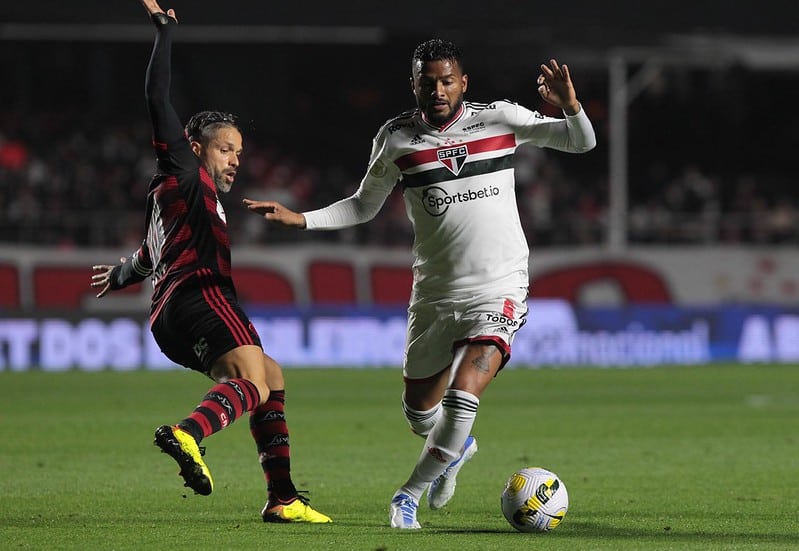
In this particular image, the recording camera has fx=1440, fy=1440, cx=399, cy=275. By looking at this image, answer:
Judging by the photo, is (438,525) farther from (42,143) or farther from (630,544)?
(42,143)

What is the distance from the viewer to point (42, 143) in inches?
1029

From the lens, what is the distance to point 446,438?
6.82 m

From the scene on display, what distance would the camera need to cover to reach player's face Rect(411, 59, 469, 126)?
23.4ft

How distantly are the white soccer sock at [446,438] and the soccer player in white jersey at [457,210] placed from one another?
1 cm

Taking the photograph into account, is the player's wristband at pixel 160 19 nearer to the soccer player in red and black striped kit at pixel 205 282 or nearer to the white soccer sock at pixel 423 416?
the soccer player in red and black striped kit at pixel 205 282

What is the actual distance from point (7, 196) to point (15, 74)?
5190mm

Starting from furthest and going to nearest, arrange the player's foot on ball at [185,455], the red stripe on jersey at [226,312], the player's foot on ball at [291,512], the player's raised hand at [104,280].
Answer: the player's raised hand at [104,280] → the player's foot on ball at [291,512] → the red stripe on jersey at [226,312] → the player's foot on ball at [185,455]

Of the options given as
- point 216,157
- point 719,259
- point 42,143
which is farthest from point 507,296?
point 42,143

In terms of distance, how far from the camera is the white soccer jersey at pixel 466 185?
23.6ft

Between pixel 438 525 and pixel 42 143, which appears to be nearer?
pixel 438 525

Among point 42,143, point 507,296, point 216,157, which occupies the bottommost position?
point 507,296

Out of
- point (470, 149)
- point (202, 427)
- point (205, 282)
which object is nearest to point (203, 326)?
point (205, 282)

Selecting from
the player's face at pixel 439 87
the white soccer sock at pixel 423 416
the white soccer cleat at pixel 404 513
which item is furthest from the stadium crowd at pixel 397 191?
the white soccer cleat at pixel 404 513

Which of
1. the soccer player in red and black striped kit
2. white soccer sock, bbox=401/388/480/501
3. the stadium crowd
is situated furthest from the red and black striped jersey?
the stadium crowd
